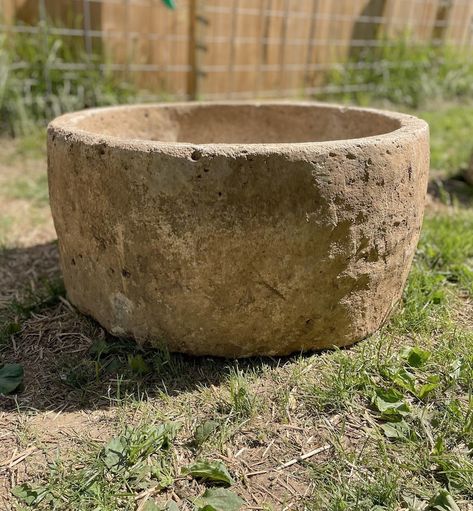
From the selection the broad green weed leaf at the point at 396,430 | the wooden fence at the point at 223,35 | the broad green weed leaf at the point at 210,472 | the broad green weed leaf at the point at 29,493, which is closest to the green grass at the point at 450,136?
the wooden fence at the point at 223,35

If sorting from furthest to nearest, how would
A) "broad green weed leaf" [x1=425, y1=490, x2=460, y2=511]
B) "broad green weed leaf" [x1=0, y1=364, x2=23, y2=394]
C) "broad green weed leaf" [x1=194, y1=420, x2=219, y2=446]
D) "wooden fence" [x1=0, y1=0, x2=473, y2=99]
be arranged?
1. "wooden fence" [x1=0, y1=0, x2=473, y2=99]
2. "broad green weed leaf" [x1=0, y1=364, x2=23, y2=394]
3. "broad green weed leaf" [x1=194, y1=420, x2=219, y2=446]
4. "broad green weed leaf" [x1=425, y1=490, x2=460, y2=511]

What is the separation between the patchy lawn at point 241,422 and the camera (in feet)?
5.08

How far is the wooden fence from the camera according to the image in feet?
15.8

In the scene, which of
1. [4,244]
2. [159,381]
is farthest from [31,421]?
[4,244]

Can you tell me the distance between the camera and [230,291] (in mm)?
1849

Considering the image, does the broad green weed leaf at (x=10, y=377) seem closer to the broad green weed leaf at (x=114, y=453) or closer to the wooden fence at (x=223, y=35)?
the broad green weed leaf at (x=114, y=453)

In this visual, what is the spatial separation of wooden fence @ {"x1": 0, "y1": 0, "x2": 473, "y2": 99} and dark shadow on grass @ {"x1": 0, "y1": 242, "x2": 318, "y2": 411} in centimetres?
310

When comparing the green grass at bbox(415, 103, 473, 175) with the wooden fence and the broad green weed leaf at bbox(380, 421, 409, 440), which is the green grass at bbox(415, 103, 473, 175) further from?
the broad green weed leaf at bbox(380, 421, 409, 440)

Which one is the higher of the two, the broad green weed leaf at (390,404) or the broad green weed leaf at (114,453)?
the broad green weed leaf at (390,404)

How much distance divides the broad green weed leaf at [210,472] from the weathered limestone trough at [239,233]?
448mm

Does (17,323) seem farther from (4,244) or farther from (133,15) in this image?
(133,15)

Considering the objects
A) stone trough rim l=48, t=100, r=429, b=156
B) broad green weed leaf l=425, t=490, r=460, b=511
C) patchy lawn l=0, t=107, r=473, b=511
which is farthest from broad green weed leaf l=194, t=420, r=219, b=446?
stone trough rim l=48, t=100, r=429, b=156

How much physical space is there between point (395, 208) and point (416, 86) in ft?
17.8

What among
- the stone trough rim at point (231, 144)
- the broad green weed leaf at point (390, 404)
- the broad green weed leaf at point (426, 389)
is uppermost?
the stone trough rim at point (231, 144)
